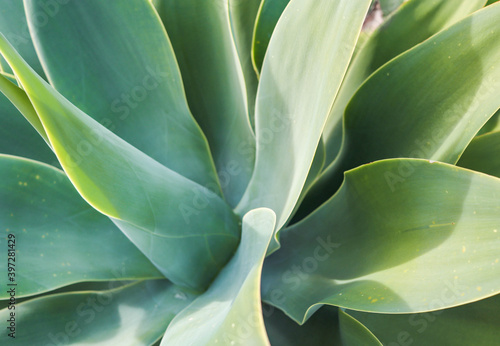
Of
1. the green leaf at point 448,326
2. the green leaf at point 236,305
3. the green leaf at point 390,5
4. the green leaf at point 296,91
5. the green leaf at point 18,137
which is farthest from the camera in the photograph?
the green leaf at point 390,5

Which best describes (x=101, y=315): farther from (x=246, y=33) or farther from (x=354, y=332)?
(x=246, y=33)

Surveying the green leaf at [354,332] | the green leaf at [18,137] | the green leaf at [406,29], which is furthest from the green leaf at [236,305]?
the green leaf at [18,137]

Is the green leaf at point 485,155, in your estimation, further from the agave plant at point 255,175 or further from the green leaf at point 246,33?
the green leaf at point 246,33

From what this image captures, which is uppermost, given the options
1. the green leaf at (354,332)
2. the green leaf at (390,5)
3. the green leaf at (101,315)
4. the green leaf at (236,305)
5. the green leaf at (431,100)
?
the green leaf at (390,5)

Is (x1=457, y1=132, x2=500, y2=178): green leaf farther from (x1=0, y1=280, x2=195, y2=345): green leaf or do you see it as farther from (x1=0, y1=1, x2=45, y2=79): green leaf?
(x1=0, y1=1, x2=45, y2=79): green leaf

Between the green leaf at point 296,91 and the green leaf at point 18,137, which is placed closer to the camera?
the green leaf at point 296,91

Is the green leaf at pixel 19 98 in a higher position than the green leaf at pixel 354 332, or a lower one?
higher

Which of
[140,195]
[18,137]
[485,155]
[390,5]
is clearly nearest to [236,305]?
[140,195]
